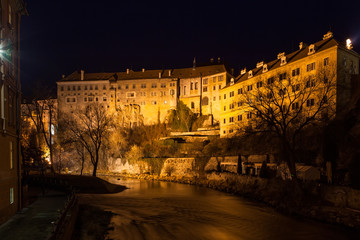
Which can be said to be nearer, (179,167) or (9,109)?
(9,109)

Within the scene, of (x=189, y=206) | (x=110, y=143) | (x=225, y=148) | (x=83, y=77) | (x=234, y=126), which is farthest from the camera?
(x=83, y=77)

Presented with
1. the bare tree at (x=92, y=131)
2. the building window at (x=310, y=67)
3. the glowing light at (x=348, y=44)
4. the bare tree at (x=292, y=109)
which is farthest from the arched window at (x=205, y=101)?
the glowing light at (x=348, y=44)

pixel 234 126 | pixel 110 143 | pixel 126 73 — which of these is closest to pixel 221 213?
pixel 234 126

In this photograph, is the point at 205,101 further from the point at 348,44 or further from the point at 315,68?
the point at 348,44

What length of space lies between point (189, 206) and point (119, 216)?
274 inches

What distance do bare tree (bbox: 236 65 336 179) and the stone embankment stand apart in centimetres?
171

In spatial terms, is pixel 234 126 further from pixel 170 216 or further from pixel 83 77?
pixel 83 77

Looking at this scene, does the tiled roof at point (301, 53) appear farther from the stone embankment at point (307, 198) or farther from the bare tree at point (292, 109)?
the stone embankment at point (307, 198)

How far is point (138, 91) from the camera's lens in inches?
3051

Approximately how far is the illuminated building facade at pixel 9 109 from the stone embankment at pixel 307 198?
58.5 ft

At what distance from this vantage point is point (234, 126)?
48.5 metres

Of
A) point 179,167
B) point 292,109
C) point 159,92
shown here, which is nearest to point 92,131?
point 179,167

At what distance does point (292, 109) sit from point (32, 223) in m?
30.8

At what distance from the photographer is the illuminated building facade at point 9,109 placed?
11750mm
